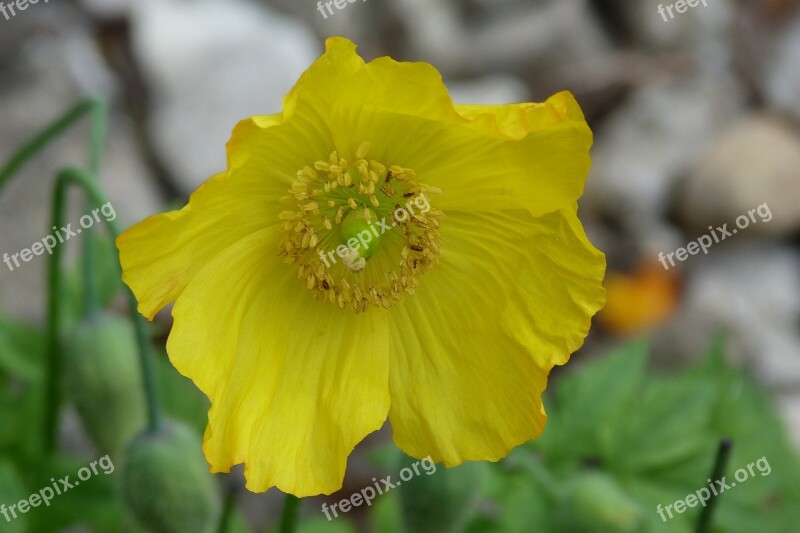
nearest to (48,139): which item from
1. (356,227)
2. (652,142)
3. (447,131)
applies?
(356,227)

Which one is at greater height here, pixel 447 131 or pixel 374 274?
pixel 447 131

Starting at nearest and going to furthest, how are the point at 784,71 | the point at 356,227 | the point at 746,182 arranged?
1. the point at 356,227
2. the point at 746,182
3. the point at 784,71

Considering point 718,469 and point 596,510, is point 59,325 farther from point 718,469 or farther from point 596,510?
point 718,469

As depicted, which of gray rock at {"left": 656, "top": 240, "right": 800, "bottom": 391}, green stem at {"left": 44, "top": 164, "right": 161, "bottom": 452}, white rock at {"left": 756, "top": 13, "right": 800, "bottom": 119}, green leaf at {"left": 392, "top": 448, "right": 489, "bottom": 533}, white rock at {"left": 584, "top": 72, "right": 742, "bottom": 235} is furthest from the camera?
white rock at {"left": 756, "top": 13, "right": 800, "bottom": 119}

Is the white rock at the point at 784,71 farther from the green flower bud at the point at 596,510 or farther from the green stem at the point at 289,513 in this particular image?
the green stem at the point at 289,513

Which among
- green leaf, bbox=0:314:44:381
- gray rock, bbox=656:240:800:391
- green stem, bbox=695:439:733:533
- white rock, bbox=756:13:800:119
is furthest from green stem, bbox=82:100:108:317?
white rock, bbox=756:13:800:119

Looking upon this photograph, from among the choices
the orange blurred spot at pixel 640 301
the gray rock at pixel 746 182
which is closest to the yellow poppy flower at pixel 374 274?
the orange blurred spot at pixel 640 301

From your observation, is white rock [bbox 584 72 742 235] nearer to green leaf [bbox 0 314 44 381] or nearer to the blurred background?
the blurred background
